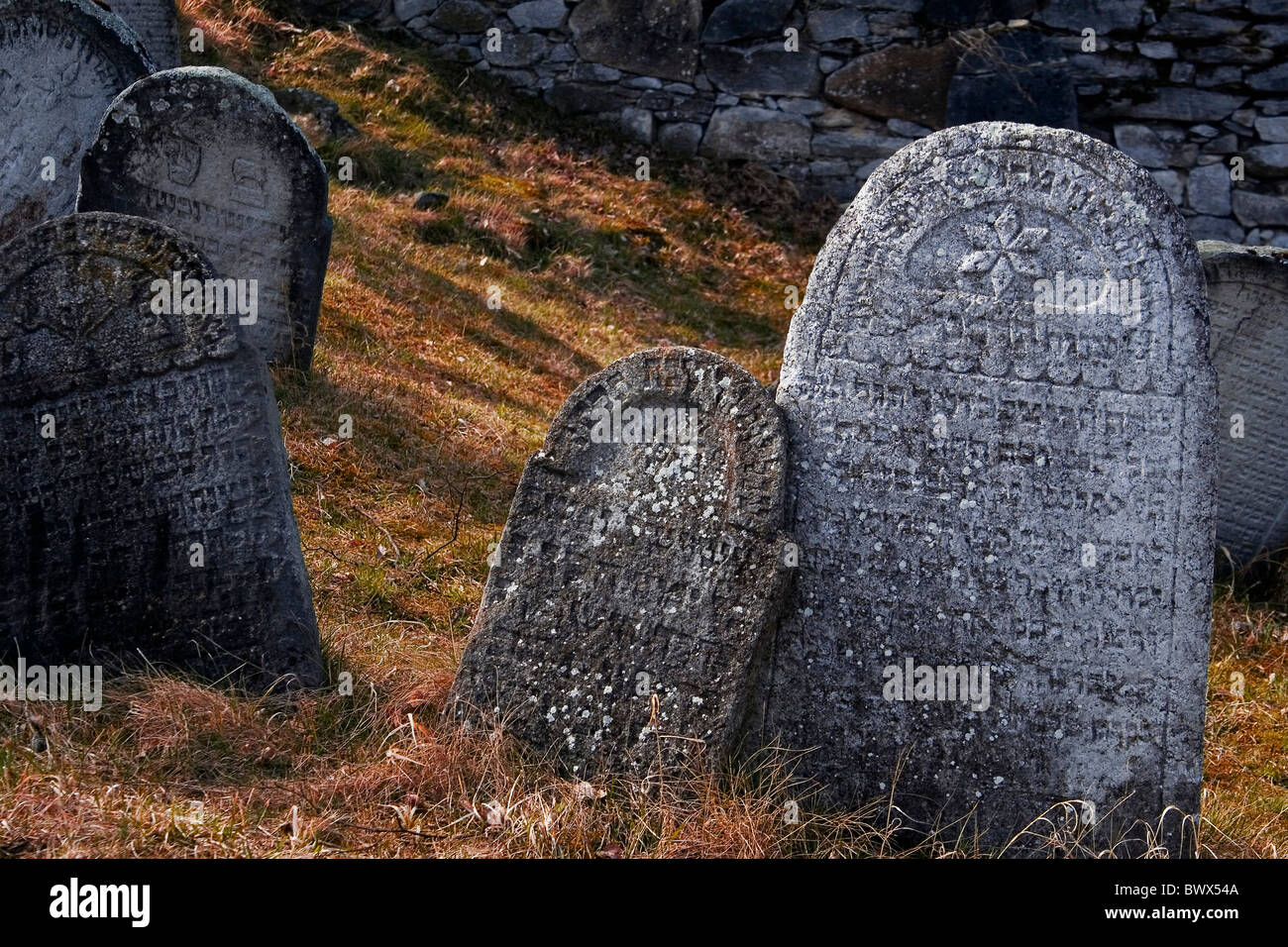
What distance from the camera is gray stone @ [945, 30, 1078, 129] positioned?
10.9m

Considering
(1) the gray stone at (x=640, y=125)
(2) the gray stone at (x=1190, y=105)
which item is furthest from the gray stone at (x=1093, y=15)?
(1) the gray stone at (x=640, y=125)

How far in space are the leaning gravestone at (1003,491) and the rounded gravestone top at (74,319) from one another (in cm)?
173

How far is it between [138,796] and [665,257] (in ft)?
25.2

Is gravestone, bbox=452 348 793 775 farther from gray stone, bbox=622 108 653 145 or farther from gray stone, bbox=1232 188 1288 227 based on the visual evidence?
gray stone, bbox=1232 188 1288 227

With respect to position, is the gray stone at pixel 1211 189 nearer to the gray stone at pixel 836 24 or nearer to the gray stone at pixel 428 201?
the gray stone at pixel 836 24

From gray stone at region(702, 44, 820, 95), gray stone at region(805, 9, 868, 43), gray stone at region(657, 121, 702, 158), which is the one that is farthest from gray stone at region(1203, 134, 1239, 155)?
gray stone at region(657, 121, 702, 158)

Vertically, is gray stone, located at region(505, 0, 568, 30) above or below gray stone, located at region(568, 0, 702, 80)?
above

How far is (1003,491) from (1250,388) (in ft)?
11.1

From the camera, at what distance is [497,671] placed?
3.46m

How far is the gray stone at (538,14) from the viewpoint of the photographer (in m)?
11.7

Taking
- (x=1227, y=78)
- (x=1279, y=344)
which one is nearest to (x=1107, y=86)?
(x=1227, y=78)

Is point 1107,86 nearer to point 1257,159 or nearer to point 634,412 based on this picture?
point 1257,159

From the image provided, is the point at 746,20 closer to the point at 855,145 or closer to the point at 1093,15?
the point at 855,145

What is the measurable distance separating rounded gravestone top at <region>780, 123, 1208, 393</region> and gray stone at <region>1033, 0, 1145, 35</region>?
28.6ft
